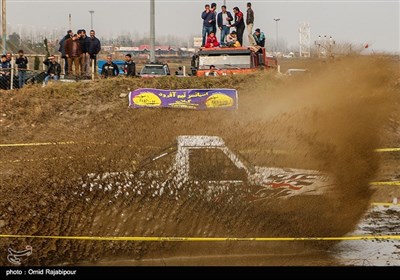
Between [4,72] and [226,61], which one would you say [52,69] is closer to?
[4,72]

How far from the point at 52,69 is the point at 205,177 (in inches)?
544

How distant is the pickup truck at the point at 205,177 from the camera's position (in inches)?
314

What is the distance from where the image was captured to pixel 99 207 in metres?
7.82

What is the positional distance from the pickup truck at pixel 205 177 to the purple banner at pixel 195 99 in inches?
332

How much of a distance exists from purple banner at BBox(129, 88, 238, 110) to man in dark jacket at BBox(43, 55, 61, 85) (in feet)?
15.1

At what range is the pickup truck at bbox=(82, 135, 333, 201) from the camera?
26.2 feet

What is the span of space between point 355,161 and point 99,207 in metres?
3.74

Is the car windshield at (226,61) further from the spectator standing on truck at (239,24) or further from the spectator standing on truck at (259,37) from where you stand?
the spectator standing on truck at (259,37)

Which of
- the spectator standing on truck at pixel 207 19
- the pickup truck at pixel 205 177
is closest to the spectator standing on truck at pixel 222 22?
the spectator standing on truck at pixel 207 19

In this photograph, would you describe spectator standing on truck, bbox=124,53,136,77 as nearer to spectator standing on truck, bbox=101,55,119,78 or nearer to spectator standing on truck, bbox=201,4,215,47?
spectator standing on truck, bbox=101,55,119,78

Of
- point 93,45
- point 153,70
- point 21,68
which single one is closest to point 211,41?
point 93,45

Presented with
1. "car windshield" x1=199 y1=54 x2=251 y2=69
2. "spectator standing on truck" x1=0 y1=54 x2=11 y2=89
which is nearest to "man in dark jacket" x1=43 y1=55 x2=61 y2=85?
"spectator standing on truck" x1=0 y1=54 x2=11 y2=89

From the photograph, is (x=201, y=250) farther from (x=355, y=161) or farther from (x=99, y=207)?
(x=355, y=161)

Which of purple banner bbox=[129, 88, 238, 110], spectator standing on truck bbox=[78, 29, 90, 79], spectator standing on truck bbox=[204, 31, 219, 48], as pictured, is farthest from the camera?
spectator standing on truck bbox=[204, 31, 219, 48]
